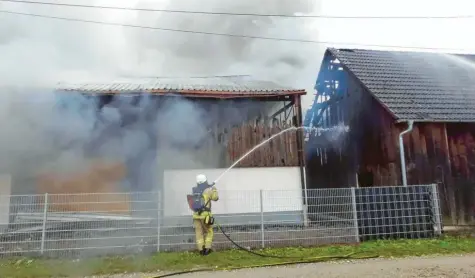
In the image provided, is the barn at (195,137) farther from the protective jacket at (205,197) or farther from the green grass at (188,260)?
the green grass at (188,260)

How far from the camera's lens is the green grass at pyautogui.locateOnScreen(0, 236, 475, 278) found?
248 inches

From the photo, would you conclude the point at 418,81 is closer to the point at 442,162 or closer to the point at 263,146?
the point at 442,162

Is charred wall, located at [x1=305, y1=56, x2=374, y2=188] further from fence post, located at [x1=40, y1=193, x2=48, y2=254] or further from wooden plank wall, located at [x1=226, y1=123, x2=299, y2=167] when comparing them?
fence post, located at [x1=40, y1=193, x2=48, y2=254]

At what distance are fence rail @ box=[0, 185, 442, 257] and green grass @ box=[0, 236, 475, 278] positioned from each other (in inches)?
14.0

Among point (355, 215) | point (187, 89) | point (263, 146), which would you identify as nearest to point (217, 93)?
point (187, 89)

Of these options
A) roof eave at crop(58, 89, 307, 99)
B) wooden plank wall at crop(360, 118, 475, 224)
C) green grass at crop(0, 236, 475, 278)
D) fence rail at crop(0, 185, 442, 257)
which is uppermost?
roof eave at crop(58, 89, 307, 99)

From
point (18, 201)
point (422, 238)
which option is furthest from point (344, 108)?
point (18, 201)

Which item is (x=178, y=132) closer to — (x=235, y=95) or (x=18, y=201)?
(x=235, y=95)

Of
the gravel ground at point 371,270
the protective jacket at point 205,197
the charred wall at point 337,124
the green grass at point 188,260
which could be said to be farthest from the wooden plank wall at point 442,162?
the protective jacket at point 205,197

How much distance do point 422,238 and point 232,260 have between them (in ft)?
15.3

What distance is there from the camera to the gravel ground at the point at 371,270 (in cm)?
564

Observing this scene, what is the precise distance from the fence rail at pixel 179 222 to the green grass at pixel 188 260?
0.36 metres

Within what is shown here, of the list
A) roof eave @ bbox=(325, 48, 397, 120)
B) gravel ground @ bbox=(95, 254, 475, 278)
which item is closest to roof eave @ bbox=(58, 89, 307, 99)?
roof eave @ bbox=(325, 48, 397, 120)

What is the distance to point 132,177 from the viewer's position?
35.3 ft
